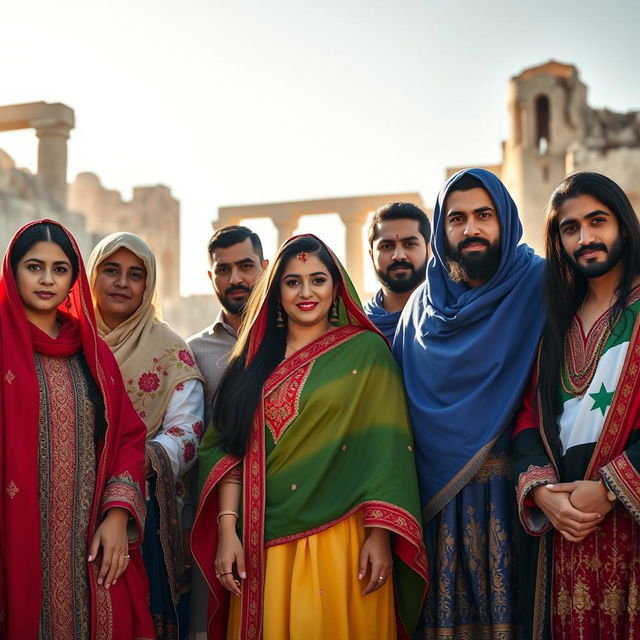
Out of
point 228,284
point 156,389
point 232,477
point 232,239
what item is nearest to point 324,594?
point 232,477

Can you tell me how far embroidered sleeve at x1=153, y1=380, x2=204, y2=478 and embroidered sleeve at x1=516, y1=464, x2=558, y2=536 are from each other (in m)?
1.33

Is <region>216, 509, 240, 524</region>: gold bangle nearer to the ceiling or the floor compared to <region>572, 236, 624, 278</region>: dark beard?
nearer to the floor

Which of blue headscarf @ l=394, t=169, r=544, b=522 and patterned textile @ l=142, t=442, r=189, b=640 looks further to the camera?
patterned textile @ l=142, t=442, r=189, b=640

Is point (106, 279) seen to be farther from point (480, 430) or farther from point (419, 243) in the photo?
point (480, 430)

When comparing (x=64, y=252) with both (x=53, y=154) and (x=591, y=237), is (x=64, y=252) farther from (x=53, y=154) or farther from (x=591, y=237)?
(x=53, y=154)

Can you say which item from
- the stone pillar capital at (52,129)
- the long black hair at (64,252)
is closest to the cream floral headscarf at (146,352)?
the long black hair at (64,252)

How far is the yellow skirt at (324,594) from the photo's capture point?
289 cm

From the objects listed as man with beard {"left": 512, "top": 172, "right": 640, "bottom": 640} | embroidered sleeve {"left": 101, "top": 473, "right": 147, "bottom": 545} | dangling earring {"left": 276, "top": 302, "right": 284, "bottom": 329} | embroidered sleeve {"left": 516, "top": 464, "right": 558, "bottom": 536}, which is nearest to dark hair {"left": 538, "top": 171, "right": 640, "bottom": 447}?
man with beard {"left": 512, "top": 172, "right": 640, "bottom": 640}

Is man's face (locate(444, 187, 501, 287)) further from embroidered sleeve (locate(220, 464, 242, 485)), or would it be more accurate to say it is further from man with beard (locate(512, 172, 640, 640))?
embroidered sleeve (locate(220, 464, 242, 485))

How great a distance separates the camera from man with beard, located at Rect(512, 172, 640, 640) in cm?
263

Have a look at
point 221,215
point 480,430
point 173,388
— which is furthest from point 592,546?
point 221,215

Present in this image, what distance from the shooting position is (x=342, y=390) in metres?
3.10

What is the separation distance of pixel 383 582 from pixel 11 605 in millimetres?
1203

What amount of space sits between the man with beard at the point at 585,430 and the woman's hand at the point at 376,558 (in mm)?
462
